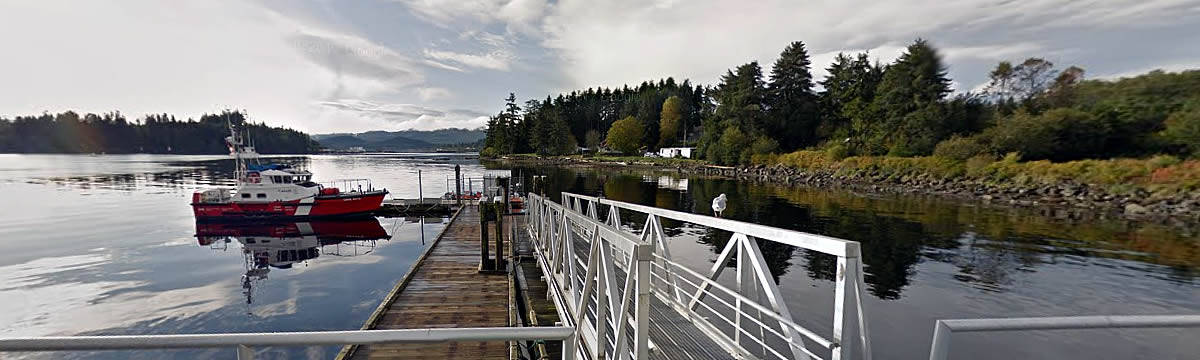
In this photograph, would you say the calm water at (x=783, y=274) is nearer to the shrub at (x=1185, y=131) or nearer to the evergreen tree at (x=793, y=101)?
the shrub at (x=1185, y=131)

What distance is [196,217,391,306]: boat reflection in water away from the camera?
18.7m

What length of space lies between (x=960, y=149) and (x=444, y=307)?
164 feet

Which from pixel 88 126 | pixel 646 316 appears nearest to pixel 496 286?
pixel 646 316

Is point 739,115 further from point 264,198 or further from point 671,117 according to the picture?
point 264,198

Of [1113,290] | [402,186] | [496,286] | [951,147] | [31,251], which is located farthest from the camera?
[402,186]

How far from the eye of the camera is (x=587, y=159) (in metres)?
107

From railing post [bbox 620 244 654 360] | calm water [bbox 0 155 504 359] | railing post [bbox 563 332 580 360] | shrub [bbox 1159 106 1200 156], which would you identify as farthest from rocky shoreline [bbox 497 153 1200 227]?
calm water [bbox 0 155 504 359]

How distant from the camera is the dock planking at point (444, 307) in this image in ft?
22.3

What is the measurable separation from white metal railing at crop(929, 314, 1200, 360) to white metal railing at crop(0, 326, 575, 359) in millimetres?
1871

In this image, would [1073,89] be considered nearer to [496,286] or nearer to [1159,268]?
[1159,268]

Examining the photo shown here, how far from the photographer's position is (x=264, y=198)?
27.2m

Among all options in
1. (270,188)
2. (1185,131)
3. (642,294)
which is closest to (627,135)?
(1185,131)

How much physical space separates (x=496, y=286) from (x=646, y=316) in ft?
25.2

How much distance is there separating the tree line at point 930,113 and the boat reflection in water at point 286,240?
50.4 meters
